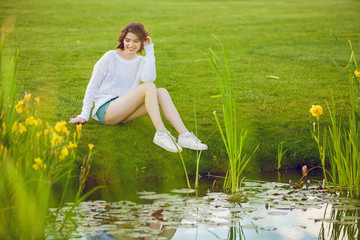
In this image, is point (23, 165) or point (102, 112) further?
point (102, 112)

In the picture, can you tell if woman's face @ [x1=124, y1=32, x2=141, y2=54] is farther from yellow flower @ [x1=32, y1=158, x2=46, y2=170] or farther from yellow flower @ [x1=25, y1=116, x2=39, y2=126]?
yellow flower @ [x1=32, y1=158, x2=46, y2=170]

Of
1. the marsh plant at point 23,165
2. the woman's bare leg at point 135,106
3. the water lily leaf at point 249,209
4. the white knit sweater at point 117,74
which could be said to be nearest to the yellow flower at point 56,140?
the marsh plant at point 23,165

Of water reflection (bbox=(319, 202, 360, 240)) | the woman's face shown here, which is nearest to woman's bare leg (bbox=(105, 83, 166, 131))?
the woman's face

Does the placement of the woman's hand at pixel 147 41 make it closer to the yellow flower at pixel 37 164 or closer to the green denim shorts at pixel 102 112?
the green denim shorts at pixel 102 112

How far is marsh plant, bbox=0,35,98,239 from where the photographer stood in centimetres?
367

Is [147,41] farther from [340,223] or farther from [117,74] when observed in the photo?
[340,223]

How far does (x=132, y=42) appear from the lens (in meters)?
6.68

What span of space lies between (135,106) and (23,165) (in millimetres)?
2909

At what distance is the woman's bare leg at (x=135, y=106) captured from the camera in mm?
6254

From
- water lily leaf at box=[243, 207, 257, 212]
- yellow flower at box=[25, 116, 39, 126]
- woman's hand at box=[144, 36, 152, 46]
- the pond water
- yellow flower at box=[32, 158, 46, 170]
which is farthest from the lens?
woman's hand at box=[144, 36, 152, 46]

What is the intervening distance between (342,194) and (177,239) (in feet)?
6.59

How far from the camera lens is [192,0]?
32.5m

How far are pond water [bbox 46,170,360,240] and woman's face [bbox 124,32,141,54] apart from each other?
6.61 ft

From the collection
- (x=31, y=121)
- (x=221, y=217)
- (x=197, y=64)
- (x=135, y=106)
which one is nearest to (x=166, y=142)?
(x=135, y=106)
